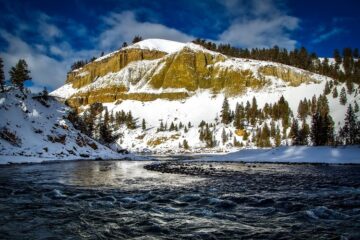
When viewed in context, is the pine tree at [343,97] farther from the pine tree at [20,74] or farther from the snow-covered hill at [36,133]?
the pine tree at [20,74]

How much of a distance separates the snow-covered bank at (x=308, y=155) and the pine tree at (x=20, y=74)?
5601 cm

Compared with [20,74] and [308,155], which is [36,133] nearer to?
[20,74]

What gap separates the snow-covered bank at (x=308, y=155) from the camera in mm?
57750

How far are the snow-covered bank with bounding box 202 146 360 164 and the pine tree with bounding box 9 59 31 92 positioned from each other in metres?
56.0

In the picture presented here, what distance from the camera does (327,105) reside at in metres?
175

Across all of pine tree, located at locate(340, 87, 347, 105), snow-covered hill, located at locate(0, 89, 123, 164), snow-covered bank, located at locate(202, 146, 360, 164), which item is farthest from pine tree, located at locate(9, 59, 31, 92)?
pine tree, located at locate(340, 87, 347, 105)

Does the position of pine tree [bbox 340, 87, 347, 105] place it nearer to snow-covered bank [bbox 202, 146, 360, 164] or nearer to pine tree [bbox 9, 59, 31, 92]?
snow-covered bank [bbox 202, 146, 360, 164]

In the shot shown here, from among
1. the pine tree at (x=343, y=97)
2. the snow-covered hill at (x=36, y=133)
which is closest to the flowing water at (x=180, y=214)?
the snow-covered hill at (x=36, y=133)

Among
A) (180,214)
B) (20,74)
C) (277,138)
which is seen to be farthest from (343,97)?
(180,214)

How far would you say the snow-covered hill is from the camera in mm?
55969

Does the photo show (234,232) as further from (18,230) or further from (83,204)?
(83,204)

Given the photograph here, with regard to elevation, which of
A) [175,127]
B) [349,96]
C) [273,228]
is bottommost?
[273,228]

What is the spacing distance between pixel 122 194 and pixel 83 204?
3837 millimetres

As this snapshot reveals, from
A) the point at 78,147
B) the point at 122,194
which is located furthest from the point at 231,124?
the point at 122,194
